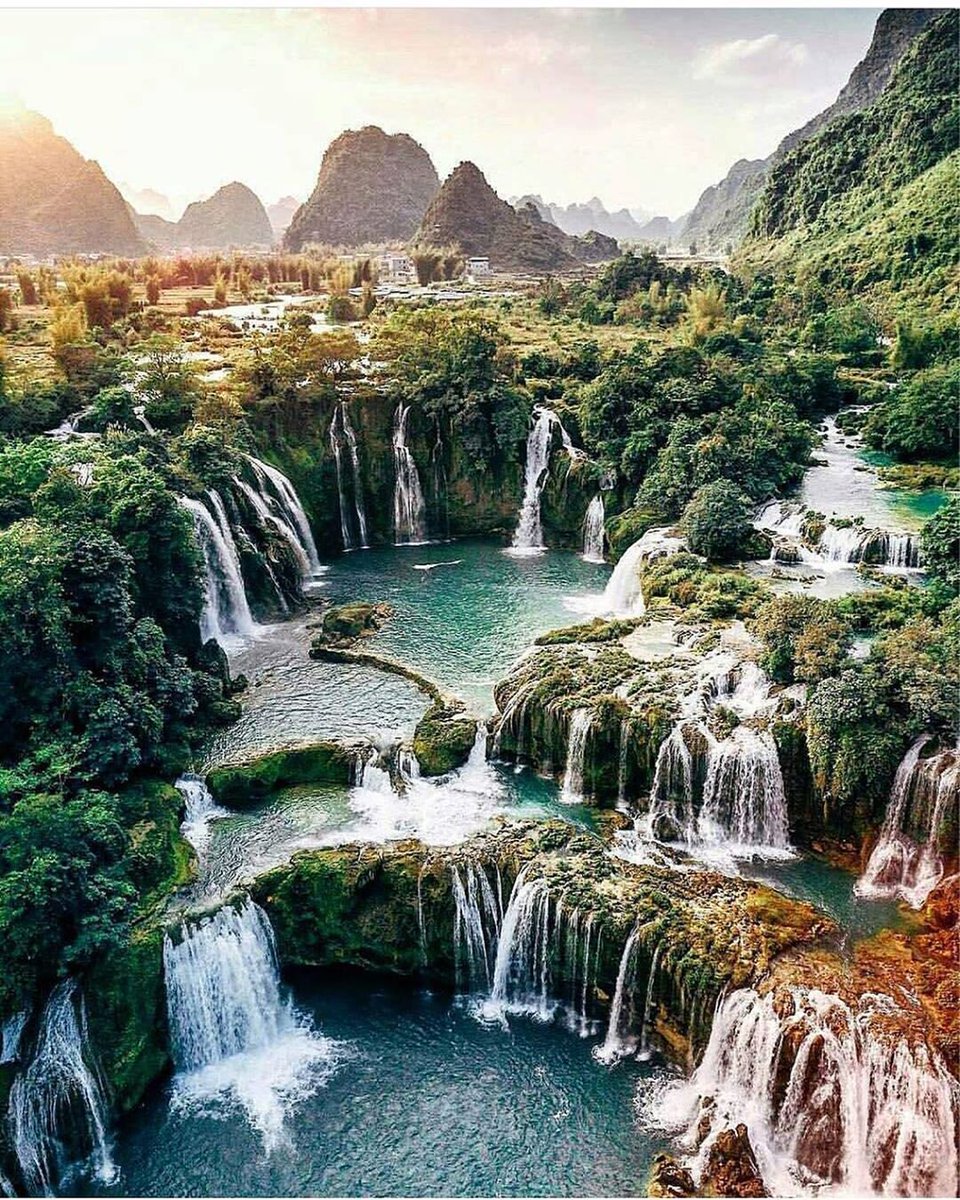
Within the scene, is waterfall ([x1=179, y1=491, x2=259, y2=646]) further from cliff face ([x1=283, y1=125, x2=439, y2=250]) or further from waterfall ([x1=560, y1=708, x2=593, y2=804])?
cliff face ([x1=283, y1=125, x2=439, y2=250])

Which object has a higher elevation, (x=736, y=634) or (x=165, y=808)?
(x=736, y=634)

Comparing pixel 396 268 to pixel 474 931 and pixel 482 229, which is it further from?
pixel 474 931

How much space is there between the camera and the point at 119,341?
33688 mm

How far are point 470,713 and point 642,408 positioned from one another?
1471 cm

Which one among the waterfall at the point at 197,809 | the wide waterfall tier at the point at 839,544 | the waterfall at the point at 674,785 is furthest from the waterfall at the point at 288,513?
the waterfall at the point at 674,785

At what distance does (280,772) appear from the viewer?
1741 cm

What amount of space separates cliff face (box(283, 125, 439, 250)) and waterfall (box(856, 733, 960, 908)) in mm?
114936

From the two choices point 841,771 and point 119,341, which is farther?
point 119,341

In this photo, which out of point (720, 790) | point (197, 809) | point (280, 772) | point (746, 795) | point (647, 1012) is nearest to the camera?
point (647, 1012)

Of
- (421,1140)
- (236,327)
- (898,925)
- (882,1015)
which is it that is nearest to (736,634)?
(898,925)

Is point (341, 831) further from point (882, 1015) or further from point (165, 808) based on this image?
point (882, 1015)

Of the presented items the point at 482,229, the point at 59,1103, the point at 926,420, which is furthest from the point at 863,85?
the point at 59,1103

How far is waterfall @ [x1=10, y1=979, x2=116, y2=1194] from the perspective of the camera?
12.0m

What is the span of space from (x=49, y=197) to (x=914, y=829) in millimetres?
109187
